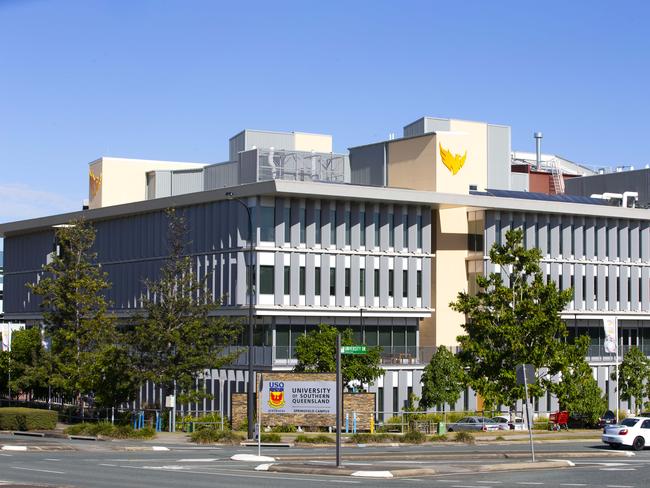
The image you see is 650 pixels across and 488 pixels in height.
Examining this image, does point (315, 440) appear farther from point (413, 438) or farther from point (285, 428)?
point (285, 428)

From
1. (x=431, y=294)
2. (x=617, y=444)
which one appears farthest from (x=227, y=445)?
(x=431, y=294)

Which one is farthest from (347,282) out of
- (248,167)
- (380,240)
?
(248,167)

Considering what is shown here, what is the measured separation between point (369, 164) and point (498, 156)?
382 inches

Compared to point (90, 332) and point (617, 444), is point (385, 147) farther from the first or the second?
point (617, 444)

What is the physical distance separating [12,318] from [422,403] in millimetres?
46751

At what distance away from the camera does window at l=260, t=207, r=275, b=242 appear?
251 ft

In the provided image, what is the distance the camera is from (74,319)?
7019 centimetres

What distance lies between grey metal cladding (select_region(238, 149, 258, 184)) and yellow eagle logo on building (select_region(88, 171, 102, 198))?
70.5ft

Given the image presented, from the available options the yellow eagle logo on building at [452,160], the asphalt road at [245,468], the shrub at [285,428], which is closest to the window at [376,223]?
the yellow eagle logo on building at [452,160]

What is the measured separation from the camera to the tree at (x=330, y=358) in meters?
66.4

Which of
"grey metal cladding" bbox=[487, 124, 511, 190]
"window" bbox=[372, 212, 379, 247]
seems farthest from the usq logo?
"grey metal cladding" bbox=[487, 124, 511, 190]

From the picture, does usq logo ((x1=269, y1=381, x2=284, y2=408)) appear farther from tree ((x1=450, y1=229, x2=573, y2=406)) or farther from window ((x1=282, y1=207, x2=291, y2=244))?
window ((x1=282, y1=207, x2=291, y2=244))

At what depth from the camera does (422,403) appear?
249 feet

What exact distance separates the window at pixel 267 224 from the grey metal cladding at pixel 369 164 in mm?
14014
